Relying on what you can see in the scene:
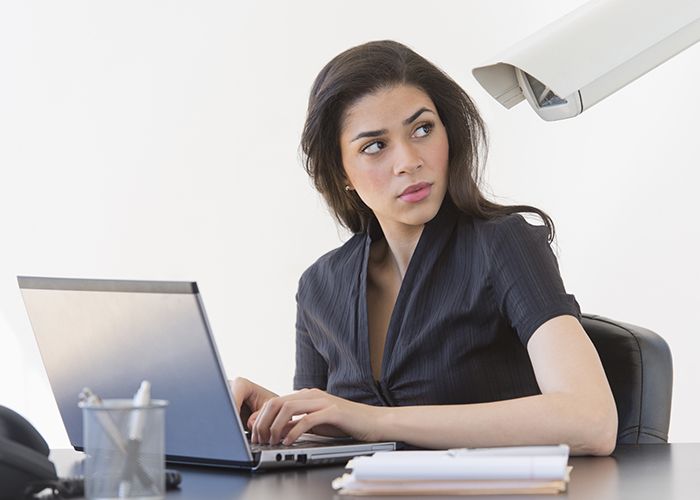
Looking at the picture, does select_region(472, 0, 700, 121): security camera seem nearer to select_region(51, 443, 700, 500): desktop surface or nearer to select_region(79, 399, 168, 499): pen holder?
select_region(51, 443, 700, 500): desktop surface

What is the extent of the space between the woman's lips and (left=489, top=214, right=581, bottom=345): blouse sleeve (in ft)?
0.45

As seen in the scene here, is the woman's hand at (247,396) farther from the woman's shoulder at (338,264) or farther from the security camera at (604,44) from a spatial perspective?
the security camera at (604,44)

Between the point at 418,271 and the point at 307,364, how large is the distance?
382 millimetres

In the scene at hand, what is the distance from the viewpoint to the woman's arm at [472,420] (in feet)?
4.61

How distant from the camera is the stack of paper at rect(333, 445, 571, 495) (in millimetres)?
1072

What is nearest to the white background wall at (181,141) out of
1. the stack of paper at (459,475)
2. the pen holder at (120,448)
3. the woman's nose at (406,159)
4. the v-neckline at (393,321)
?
the v-neckline at (393,321)

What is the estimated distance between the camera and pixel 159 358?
1234 millimetres

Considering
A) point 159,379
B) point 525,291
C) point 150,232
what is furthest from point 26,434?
point 150,232

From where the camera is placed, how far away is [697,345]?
3.17m

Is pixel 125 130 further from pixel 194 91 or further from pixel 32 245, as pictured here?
pixel 32 245

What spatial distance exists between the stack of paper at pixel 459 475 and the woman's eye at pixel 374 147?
85 cm

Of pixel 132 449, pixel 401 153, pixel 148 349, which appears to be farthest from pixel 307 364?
pixel 132 449

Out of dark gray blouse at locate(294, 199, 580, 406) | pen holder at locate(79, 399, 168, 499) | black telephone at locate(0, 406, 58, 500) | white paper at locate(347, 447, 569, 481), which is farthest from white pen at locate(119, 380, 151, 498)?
dark gray blouse at locate(294, 199, 580, 406)

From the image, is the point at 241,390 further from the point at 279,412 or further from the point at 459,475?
the point at 459,475
